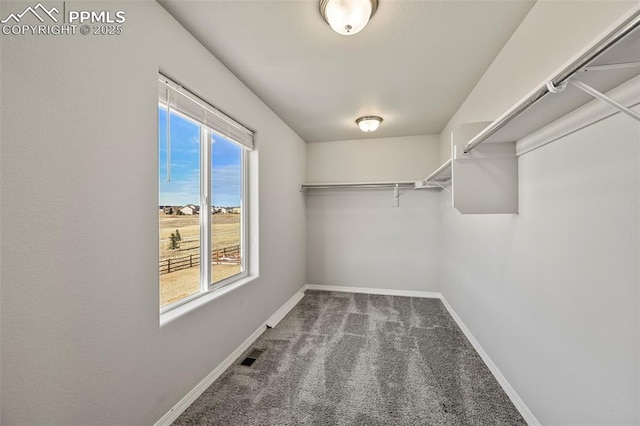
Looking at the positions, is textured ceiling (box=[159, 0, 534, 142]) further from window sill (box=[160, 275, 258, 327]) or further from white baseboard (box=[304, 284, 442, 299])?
white baseboard (box=[304, 284, 442, 299])

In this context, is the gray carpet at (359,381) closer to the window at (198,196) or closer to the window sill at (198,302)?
the window sill at (198,302)

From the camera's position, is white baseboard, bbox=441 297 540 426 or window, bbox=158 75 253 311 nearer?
white baseboard, bbox=441 297 540 426

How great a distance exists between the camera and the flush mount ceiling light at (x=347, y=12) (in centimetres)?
137

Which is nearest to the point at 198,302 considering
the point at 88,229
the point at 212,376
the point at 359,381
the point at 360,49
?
the point at 212,376

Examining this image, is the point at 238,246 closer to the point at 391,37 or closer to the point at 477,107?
the point at 391,37

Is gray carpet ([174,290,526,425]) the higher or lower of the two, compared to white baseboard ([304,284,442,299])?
lower

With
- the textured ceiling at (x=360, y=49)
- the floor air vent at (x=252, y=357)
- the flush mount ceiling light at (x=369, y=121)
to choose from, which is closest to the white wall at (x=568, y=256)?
the textured ceiling at (x=360, y=49)

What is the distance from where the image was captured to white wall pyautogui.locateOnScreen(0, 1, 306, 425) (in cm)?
92

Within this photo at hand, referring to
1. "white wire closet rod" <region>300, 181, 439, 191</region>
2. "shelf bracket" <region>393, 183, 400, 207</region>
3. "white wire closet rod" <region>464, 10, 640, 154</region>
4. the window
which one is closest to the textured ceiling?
the window

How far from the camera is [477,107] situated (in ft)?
7.61

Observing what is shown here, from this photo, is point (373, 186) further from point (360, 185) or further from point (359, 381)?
point (359, 381)

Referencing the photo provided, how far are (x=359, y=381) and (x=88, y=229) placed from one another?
195cm

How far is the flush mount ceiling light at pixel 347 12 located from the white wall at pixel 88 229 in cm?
97

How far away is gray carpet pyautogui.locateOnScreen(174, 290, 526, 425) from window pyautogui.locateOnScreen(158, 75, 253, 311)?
0.75m
